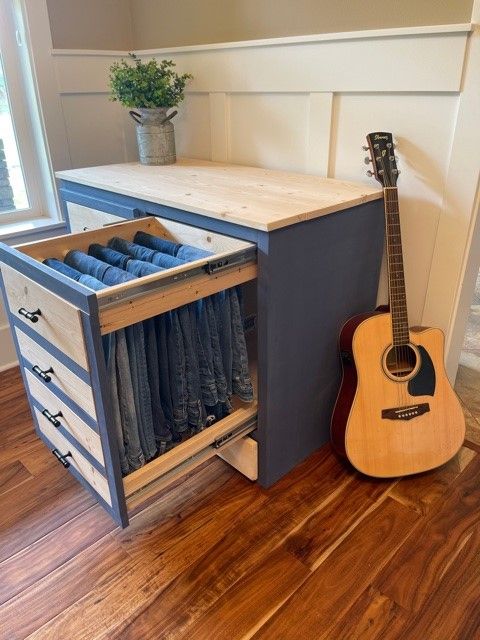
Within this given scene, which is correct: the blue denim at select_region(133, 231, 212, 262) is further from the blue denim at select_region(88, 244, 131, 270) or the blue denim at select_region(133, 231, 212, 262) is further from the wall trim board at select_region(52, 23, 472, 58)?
the wall trim board at select_region(52, 23, 472, 58)

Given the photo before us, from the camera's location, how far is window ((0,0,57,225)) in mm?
1919

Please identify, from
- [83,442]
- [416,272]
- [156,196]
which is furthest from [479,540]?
[156,196]

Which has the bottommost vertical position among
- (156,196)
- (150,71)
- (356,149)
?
(156,196)

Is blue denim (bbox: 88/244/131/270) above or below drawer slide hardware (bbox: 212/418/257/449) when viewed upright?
above

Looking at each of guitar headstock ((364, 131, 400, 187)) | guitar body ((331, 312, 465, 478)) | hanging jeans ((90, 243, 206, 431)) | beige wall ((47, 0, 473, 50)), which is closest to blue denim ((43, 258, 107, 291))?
hanging jeans ((90, 243, 206, 431))

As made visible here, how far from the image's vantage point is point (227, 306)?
1.25 meters

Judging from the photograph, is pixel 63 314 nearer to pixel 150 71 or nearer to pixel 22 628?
pixel 22 628

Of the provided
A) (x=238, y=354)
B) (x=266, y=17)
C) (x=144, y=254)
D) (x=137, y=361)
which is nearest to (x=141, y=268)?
(x=144, y=254)

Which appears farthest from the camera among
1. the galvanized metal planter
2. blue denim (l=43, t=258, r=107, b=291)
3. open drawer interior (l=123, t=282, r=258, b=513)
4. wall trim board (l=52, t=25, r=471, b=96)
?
the galvanized metal planter

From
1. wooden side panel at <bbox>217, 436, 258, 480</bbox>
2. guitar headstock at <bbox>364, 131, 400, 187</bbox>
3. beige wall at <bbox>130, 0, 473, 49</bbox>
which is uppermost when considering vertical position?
beige wall at <bbox>130, 0, 473, 49</bbox>

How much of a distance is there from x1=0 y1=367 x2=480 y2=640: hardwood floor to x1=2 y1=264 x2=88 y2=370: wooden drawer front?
0.59 meters

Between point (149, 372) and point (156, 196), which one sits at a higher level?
point (156, 196)

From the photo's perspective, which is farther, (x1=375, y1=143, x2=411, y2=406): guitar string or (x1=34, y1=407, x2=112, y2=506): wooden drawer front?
(x1=375, y1=143, x2=411, y2=406): guitar string

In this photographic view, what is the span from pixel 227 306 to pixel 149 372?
27 centimetres
